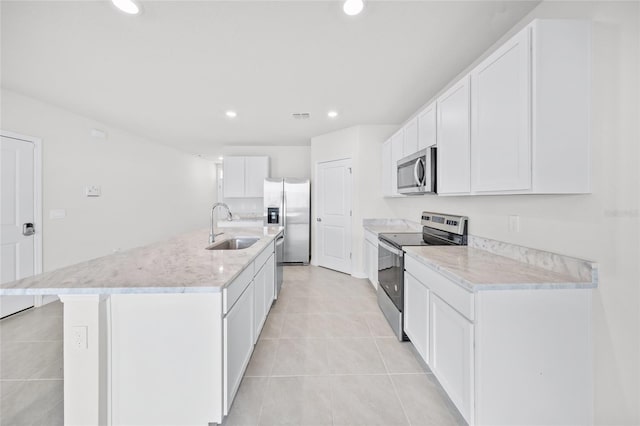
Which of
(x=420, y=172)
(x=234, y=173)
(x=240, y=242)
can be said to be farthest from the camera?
(x=234, y=173)

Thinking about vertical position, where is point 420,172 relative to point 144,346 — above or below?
above

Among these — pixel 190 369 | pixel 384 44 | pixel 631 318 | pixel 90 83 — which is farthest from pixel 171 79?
pixel 631 318

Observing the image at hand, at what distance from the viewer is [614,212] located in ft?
3.69

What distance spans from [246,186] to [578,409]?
5.34m

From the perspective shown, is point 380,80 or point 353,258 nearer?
point 380,80

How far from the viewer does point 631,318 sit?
1070 mm

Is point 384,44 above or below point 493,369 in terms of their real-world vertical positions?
above

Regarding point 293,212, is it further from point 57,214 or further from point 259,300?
point 57,214

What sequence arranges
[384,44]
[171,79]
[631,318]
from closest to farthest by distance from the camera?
[631,318] → [384,44] → [171,79]

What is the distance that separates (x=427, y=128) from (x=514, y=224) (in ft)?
3.66

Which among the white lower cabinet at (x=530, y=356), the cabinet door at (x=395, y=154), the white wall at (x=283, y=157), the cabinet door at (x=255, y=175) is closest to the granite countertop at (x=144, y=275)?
the white lower cabinet at (x=530, y=356)


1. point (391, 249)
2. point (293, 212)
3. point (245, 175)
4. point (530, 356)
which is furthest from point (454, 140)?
point (245, 175)

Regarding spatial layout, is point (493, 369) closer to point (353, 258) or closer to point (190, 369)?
point (190, 369)

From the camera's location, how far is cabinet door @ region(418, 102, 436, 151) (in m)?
2.14
